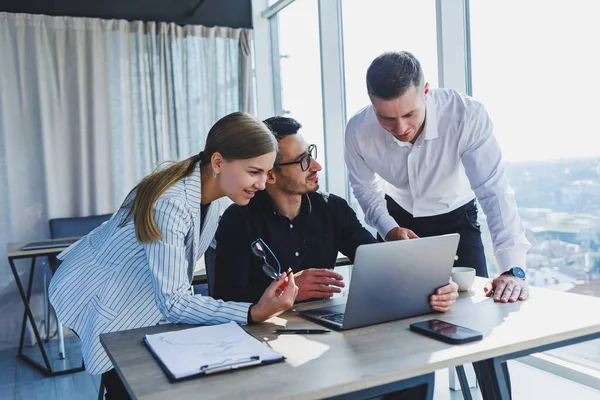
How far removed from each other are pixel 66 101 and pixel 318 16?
2002 millimetres

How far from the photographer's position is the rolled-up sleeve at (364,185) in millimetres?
2287

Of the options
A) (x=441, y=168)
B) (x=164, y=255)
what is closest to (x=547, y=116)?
(x=441, y=168)

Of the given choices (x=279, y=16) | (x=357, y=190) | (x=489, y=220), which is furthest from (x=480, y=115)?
(x=279, y=16)

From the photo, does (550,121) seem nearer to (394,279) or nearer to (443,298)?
(443,298)

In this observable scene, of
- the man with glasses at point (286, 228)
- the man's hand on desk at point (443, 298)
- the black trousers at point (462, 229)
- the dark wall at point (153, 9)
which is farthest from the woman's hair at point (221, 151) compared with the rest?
the dark wall at point (153, 9)

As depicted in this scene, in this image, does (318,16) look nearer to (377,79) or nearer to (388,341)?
(377,79)

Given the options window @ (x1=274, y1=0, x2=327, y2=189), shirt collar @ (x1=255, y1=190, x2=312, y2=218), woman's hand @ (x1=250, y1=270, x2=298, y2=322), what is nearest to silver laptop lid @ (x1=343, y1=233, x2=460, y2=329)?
woman's hand @ (x1=250, y1=270, x2=298, y2=322)

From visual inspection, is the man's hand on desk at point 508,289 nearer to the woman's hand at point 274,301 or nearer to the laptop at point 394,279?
the laptop at point 394,279

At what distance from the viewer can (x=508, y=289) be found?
1.59 meters

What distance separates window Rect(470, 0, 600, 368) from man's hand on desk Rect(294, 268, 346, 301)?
1321mm

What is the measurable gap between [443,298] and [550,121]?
1.48 m

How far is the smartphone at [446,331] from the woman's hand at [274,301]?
0.30 metres

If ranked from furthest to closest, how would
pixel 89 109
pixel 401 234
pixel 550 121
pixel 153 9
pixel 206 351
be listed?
pixel 153 9 < pixel 89 109 < pixel 550 121 < pixel 401 234 < pixel 206 351

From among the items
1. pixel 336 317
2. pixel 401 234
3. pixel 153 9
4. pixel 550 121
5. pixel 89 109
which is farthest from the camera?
pixel 153 9
